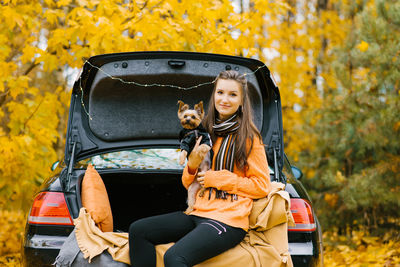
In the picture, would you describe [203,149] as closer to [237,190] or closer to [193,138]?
[193,138]

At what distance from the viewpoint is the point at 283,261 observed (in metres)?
2.50

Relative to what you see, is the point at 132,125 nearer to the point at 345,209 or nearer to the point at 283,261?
the point at 283,261

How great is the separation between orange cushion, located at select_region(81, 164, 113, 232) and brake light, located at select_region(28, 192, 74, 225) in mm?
166

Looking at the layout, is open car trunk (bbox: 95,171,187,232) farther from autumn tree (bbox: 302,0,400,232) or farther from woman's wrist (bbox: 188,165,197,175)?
autumn tree (bbox: 302,0,400,232)

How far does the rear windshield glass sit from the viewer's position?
3.47 metres

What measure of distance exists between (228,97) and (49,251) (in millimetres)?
1415

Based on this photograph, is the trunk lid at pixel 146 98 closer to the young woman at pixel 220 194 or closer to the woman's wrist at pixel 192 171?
the young woman at pixel 220 194

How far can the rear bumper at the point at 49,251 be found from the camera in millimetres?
2625

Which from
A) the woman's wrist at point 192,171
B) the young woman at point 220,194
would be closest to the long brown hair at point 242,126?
the young woman at point 220,194

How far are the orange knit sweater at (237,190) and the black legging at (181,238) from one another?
5cm

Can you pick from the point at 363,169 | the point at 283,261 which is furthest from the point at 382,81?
the point at 283,261

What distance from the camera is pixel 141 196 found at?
415cm

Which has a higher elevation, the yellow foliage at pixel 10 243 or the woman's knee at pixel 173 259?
the woman's knee at pixel 173 259

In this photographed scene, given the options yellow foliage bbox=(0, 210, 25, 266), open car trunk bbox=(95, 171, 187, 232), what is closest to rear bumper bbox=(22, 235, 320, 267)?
open car trunk bbox=(95, 171, 187, 232)
